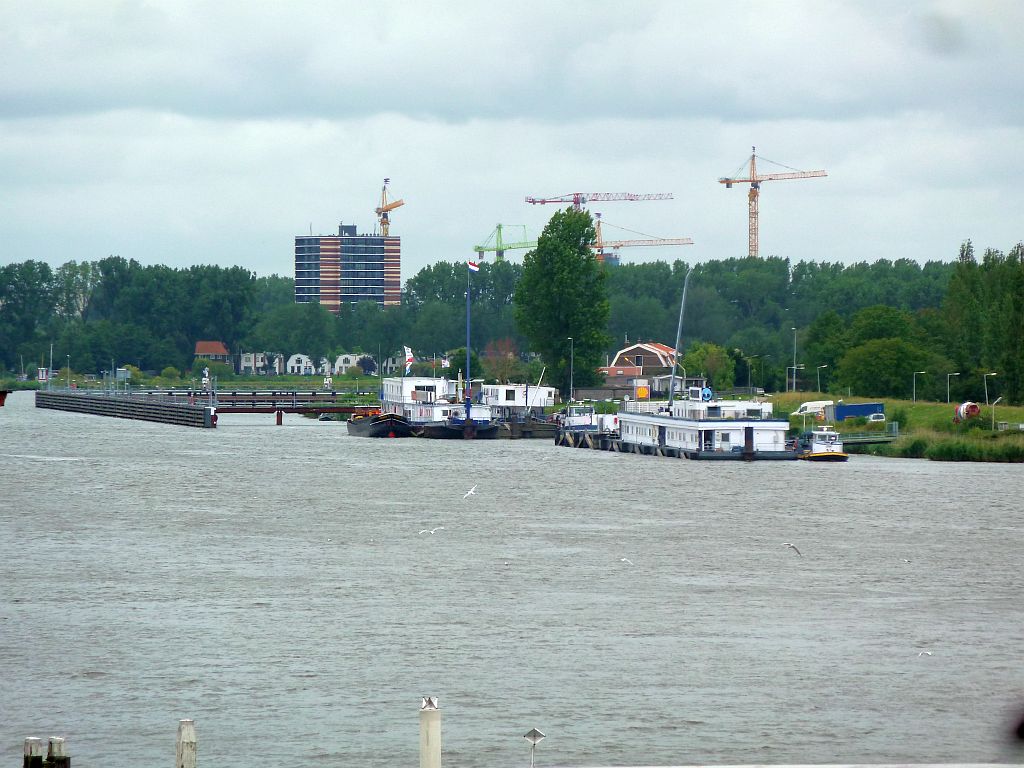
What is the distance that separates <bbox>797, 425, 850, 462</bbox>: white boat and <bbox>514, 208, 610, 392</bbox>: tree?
57.4m

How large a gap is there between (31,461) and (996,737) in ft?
299

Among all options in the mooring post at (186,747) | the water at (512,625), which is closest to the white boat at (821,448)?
the water at (512,625)

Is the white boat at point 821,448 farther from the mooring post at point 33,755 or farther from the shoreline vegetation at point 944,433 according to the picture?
the mooring post at point 33,755

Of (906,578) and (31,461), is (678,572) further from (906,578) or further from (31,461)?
(31,461)

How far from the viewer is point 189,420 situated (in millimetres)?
182000

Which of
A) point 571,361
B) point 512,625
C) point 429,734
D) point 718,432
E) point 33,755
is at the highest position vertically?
point 571,361

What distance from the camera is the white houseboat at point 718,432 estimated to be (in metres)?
114

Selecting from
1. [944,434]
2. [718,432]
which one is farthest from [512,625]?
[944,434]

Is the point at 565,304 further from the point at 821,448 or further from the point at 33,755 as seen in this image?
the point at 33,755

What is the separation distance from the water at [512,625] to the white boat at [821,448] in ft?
88.8

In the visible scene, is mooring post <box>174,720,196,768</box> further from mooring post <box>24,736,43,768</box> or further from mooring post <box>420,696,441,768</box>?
mooring post <box>420,696,441,768</box>

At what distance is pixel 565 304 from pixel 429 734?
153 meters

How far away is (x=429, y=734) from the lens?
2128 cm

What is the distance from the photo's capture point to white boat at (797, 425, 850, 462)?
371 ft
